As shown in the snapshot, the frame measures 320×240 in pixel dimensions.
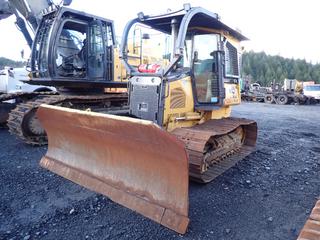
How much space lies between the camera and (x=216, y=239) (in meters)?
2.86

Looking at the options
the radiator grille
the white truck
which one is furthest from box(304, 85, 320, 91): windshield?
the radiator grille

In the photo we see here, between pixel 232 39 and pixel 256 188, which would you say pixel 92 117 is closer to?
pixel 256 188

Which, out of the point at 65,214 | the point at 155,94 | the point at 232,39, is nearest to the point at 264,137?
the point at 232,39

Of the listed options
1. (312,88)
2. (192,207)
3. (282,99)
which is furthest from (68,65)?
(312,88)

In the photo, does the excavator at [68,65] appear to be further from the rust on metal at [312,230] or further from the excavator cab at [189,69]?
the rust on metal at [312,230]

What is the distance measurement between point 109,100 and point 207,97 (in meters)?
3.04

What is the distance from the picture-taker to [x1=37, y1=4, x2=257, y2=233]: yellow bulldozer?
3.15m

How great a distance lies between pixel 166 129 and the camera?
451 cm

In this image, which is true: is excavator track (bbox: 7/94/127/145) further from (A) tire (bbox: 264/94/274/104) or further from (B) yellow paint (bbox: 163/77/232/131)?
(A) tire (bbox: 264/94/274/104)

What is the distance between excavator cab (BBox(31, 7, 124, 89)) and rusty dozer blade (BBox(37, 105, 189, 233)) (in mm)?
2322

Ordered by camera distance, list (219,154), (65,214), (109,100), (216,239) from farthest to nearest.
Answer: (109,100) < (219,154) < (65,214) < (216,239)

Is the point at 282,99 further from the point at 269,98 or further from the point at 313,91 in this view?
the point at 313,91

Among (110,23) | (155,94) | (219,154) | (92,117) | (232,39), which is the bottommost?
(219,154)

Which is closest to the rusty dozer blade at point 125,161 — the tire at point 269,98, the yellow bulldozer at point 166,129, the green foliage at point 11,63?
the yellow bulldozer at point 166,129
